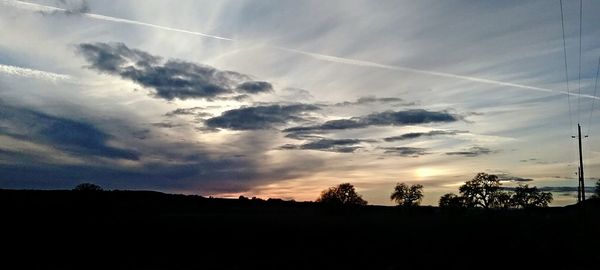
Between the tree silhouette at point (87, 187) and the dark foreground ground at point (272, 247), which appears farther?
the tree silhouette at point (87, 187)

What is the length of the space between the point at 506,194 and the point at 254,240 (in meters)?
106

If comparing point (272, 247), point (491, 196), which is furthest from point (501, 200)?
point (272, 247)

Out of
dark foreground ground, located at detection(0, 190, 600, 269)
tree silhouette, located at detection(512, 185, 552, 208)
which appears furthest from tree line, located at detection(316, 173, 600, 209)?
dark foreground ground, located at detection(0, 190, 600, 269)

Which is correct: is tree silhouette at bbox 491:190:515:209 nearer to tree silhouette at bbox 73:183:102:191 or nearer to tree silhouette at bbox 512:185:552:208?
tree silhouette at bbox 512:185:552:208

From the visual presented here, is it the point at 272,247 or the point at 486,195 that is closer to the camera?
the point at 272,247

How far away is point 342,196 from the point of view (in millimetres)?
105188

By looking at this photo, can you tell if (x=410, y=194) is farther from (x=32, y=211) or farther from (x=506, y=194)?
(x=32, y=211)

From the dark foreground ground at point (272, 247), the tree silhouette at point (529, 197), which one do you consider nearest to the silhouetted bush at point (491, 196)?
the tree silhouette at point (529, 197)

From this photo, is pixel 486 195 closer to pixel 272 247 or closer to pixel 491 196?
pixel 491 196

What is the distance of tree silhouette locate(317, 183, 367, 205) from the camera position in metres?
103

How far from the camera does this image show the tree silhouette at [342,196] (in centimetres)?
10294

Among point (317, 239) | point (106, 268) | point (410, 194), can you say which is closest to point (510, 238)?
point (317, 239)

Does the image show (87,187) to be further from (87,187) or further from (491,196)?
(491,196)

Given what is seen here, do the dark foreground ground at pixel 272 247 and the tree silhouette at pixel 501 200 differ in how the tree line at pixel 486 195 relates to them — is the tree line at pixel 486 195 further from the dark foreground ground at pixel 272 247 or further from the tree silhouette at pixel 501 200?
the dark foreground ground at pixel 272 247
